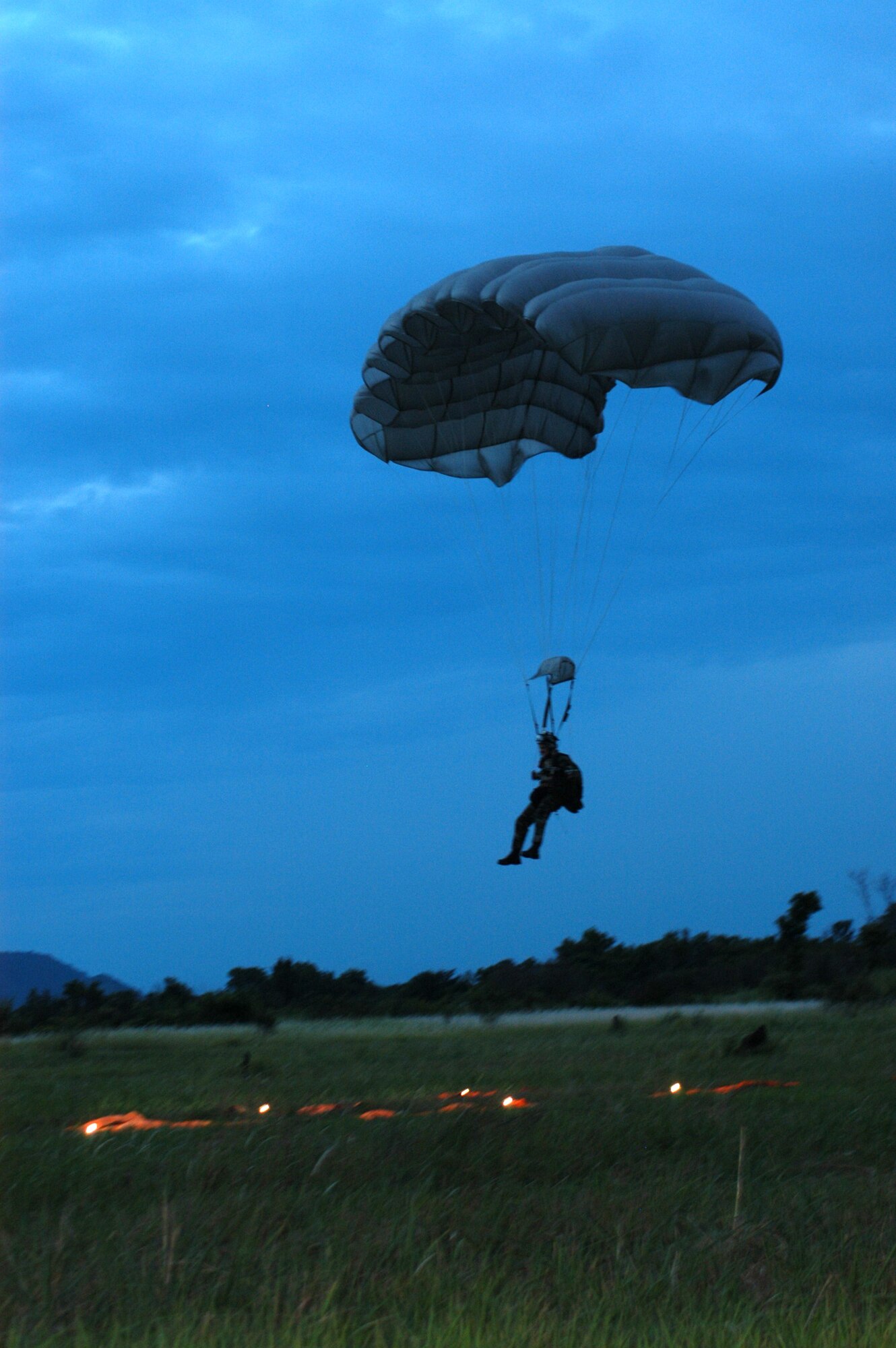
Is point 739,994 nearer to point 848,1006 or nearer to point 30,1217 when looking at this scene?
point 848,1006

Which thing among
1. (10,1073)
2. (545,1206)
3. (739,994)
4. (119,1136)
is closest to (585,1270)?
(545,1206)

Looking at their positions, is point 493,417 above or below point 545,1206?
above

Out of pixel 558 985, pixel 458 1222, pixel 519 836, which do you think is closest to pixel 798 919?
pixel 558 985

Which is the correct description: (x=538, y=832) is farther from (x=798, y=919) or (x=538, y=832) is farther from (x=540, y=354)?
(x=798, y=919)

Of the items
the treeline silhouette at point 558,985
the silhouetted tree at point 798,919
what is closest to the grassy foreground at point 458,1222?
the treeline silhouette at point 558,985

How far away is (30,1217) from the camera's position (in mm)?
6188

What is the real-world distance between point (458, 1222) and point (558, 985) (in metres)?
26.2

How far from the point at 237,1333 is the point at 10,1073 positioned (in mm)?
10948

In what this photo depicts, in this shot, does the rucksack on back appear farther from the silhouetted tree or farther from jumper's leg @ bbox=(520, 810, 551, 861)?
the silhouetted tree

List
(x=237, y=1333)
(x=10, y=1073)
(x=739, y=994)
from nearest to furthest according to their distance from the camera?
(x=237, y=1333), (x=10, y=1073), (x=739, y=994)

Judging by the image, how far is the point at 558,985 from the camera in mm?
31516

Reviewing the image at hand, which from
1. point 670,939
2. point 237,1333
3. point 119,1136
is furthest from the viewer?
point 670,939

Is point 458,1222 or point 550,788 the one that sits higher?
A: point 550,788

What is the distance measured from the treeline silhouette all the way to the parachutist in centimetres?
944
